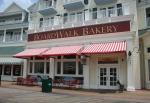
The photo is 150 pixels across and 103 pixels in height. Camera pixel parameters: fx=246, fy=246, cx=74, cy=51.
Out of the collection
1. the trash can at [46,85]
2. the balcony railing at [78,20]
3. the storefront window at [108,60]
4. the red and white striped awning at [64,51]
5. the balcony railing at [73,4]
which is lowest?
the trash can at [46,85]

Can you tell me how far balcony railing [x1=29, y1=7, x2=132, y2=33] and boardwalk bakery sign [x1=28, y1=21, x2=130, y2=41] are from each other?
0.54 metres

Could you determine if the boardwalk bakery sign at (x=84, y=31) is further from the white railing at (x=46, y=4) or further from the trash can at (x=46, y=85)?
the trash can at (x=46, y=85)

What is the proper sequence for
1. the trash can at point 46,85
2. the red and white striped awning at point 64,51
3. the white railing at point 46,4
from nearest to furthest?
the trash can at point 46,85 < the red and white striped awning at point 64,51 < the white railing at point 46,4

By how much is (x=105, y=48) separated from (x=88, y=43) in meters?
2.77

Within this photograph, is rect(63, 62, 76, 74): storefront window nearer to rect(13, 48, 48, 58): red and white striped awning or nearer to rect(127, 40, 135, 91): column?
rect(13, 48, 48, 58): red and white striped awning

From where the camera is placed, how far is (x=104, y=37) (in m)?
25.3

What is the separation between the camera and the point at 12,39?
125 feet

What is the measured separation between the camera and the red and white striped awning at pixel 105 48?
23.1m

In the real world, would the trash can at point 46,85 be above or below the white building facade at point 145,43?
below

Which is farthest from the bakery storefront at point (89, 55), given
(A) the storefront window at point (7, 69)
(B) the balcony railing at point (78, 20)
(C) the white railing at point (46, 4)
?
(A) the storefront window at point (7, 69)

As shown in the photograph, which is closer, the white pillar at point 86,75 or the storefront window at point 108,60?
the storefront window at point 108,60

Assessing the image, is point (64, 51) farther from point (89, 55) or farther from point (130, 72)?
point (130, 72)

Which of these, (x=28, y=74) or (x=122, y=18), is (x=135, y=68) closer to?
(x=122, y=18)

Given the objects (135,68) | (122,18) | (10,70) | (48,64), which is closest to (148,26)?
(122,18)
